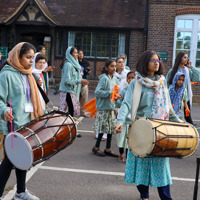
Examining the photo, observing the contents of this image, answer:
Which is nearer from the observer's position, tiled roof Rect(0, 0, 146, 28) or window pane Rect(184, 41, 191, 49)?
window pane Rect(184, 41, 191, 49)

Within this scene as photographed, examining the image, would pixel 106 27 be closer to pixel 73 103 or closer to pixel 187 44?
pixel 187 44

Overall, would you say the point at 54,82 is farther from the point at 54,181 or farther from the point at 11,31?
the point at 54,181

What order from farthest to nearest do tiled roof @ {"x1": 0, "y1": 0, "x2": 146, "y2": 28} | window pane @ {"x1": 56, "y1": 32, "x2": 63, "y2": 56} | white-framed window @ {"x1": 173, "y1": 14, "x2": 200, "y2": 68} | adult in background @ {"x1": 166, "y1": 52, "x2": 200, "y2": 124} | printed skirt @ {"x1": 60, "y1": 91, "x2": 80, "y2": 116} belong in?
window pane @ {"x1": 56, "y1": 32, "x2": 63, "y2": 56} → tiled roof @ {"x1": 0, "y1": 0, "x2": 146, "y2": 28} → white-framed window @ {"x1": 173, "y1": 14, "x2": 200, "y2": 68} → printed skirt @ {"x1": 60, "y1": 91, "x2": 80, "y2": 116} → adult in background @ {"x1": 166, "y1": 52, "x2": 200, "y2": 124}

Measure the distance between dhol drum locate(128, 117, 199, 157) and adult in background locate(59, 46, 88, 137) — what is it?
378 centimetres

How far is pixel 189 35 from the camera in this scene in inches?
637

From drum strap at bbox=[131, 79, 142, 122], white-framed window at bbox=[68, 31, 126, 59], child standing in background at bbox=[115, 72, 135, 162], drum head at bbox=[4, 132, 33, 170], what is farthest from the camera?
white-framed window at bbox=[68, 31, 126, 59]

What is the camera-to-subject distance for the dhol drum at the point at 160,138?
3288 mm

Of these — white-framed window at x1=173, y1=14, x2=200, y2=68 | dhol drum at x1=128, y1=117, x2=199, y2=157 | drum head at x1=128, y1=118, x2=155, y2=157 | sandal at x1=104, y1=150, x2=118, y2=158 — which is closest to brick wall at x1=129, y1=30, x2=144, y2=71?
white-framed window at x1=173, y1=14, x2=200, y2=68

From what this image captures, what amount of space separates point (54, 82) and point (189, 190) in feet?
46.8

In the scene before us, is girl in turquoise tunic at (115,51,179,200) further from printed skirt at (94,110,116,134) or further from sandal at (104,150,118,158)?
printed skirt at (94,110,116,134)

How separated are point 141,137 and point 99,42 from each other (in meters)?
14.7

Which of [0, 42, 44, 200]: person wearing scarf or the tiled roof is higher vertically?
the tiled roof

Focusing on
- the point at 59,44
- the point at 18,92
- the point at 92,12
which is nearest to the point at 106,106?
the point at 18,92

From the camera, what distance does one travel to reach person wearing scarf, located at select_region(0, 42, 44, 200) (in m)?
3.60
